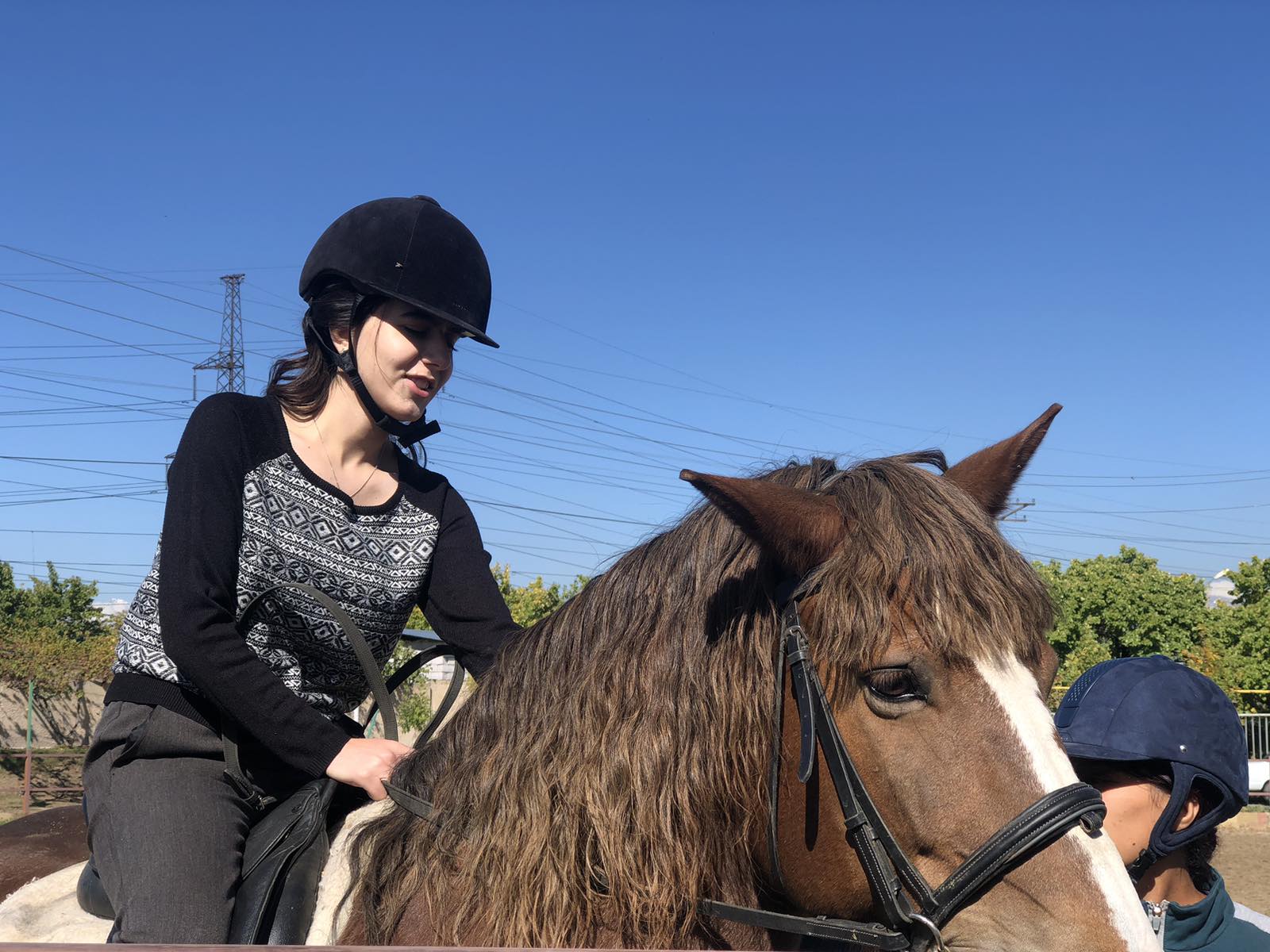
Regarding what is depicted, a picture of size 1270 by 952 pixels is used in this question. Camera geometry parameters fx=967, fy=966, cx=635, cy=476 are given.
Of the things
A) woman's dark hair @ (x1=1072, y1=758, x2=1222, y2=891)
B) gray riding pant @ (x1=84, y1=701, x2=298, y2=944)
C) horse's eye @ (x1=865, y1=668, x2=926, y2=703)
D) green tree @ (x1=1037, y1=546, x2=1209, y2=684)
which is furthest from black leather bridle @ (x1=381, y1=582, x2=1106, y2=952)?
green tree @ (x1=1037, y1=546, x2=1209, y2=684)

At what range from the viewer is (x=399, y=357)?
107 inches

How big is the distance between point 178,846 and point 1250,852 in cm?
1755

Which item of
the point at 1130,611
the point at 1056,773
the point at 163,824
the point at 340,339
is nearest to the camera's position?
the point at 1056,773

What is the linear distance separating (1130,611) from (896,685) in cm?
3226

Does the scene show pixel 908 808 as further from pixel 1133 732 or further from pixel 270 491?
pixel 270 491

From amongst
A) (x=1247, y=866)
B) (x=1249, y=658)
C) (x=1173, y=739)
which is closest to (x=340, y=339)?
(x=1173, y=739)

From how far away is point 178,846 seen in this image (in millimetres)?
2176

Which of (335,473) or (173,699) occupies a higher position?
(335,473)

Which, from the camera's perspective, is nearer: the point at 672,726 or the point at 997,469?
the point at 672,726

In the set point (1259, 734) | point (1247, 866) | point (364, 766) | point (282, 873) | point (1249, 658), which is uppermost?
point (364, 766)

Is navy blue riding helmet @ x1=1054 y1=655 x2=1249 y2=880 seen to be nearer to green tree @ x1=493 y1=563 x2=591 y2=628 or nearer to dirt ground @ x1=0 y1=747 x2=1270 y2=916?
dirt ground @ x1=0 y1=747 x2=1270 y2=916

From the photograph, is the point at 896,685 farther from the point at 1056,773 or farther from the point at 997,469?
the point at 997,469

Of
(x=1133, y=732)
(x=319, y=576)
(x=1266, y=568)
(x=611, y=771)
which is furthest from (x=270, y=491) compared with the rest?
(x=1266, y=568)

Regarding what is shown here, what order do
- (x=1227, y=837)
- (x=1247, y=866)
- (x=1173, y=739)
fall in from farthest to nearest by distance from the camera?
(x=1227, y=837) < (x=1247, y=866) < (x=1173, y=739)
